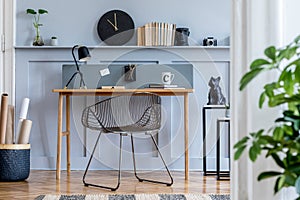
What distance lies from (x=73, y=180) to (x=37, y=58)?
1242 millimetres

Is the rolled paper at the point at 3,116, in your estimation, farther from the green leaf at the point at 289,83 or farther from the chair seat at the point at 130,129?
the green leaf at the point at 289,83

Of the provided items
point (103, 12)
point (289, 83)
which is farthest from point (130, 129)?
point (289, 83)

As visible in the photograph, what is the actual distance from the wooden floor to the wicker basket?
66 mm

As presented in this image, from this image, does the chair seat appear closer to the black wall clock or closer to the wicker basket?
the wicker basket

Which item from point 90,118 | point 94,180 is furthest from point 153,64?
point 94,180

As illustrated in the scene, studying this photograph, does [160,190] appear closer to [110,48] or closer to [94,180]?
[94,180]

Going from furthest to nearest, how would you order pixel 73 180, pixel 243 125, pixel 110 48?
pixel 110 48 < pixel 73 180 < pixel 243 125

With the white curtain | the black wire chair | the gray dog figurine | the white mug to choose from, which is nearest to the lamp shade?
the black wire chair

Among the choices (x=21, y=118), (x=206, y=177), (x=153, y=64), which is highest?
(x=153, y=64)

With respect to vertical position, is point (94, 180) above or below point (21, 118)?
below

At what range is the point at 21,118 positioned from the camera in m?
4.46

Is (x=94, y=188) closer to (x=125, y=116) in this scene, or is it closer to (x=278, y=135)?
(x=125, y=116)

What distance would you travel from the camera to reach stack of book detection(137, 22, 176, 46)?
477 cm

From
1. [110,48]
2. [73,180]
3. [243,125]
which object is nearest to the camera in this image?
[243,125]
